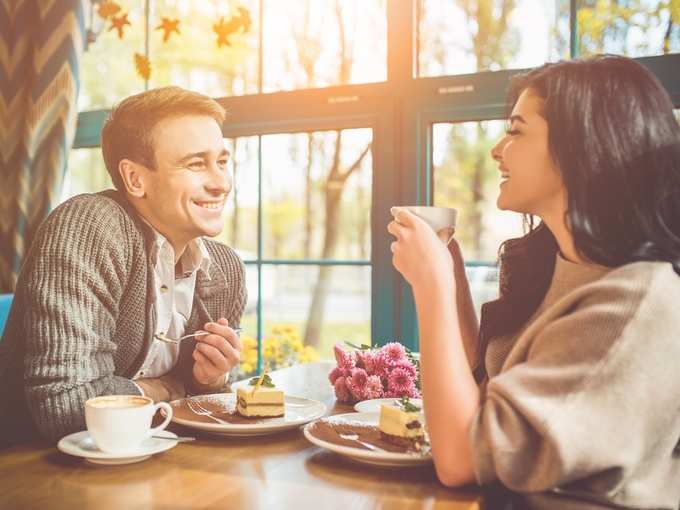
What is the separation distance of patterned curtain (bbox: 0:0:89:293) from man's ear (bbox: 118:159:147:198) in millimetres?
1228

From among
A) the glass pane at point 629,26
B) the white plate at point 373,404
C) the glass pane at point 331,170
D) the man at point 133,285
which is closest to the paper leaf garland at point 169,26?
the glass pane at point 331,170

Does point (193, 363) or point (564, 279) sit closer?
point (564, 279)

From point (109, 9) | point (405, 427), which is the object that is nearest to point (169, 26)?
point (109, 9)

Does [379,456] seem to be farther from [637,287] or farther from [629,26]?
[629,26]

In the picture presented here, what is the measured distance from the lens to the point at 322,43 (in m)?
2.54

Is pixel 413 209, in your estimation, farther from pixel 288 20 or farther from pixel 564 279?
pixel 288 20

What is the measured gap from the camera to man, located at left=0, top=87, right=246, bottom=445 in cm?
114

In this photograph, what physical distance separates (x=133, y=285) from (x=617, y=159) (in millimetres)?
893

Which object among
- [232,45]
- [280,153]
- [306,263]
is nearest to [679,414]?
[306,263]

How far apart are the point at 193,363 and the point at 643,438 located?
3.26 ft

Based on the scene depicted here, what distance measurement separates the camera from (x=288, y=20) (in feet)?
8.43

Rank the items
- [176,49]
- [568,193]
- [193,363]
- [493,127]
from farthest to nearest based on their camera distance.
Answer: [176,49] → [493,127] → [193,363] → [568,193]

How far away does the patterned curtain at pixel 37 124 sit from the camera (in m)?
2.60

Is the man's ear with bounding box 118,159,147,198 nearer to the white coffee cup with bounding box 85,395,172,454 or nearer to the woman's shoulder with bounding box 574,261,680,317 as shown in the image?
the white coffee cup with bounding box 85,395,172,454
